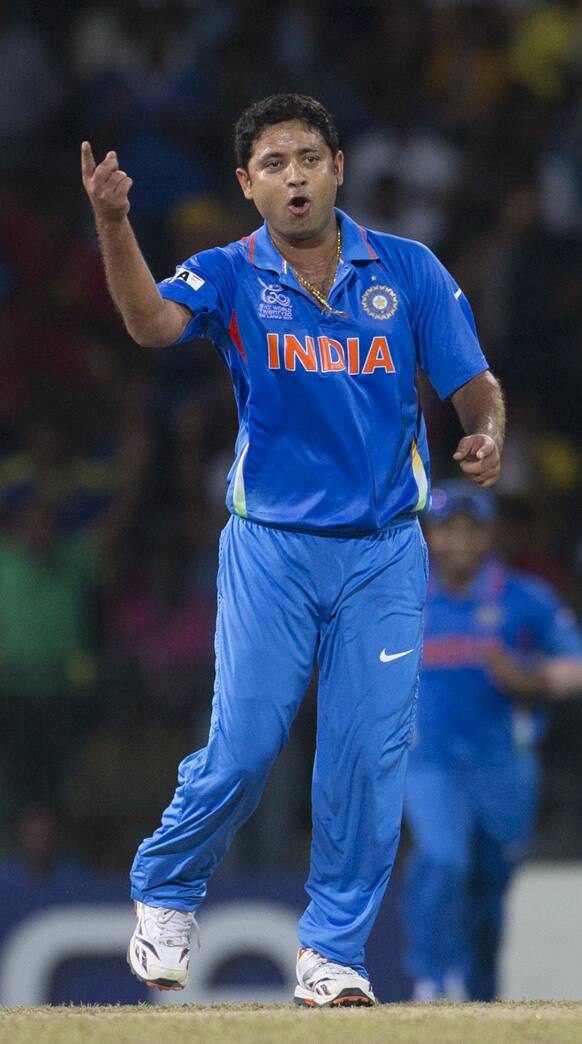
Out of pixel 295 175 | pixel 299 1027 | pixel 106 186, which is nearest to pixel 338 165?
pixel 295 175

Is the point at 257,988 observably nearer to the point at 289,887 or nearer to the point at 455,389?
the point at 289,887

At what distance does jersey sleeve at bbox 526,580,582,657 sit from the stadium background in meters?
0.46

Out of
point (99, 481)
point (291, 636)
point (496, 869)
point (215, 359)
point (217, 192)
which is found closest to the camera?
point (291, 636)

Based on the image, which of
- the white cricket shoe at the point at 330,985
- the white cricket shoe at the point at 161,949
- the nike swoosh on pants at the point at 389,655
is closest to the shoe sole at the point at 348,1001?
the white cricket shoe at the point at 330,985

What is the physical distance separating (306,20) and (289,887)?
5.96 m

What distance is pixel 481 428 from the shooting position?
16.7 ft

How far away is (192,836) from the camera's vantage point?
5.13m

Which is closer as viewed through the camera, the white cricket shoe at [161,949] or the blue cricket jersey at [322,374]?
the blue cricket jersey at [322,374]

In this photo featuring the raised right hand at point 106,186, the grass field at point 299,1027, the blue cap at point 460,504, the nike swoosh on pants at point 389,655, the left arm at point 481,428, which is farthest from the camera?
the blue cap at point 460,504

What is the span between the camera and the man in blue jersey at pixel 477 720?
8.53 metres

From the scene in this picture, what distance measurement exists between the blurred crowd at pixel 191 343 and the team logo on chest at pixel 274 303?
151 inches

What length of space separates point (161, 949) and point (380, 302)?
195cm

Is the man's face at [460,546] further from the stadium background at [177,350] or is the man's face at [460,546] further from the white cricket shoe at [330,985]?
the white cricket shoe at [330,985]

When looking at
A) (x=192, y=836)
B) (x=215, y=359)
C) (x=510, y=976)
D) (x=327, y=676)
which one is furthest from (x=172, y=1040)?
(x=215, y=359)
